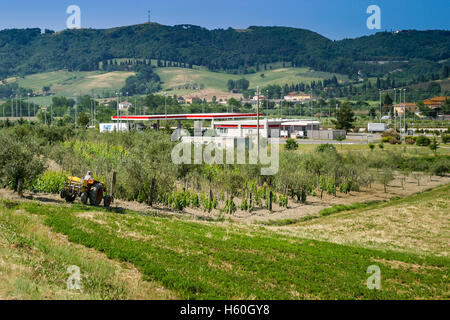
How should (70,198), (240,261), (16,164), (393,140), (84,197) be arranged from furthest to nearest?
(393,140), (70,198), (84,197), (16,164), (240,261)

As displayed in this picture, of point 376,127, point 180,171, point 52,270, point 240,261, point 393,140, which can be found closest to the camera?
point 52,270

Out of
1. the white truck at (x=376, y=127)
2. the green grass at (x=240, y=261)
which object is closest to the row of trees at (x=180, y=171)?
the green grass at (x=240, y=261)

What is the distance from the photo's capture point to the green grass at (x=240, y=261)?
485 inches

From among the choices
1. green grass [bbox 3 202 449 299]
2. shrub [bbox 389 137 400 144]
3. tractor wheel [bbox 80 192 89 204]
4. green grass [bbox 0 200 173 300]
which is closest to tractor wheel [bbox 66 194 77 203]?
tractor wheel [bbox 80 192 89 204]

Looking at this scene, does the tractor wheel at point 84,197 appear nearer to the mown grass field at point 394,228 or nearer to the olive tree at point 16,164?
the olive tree at point 16,164

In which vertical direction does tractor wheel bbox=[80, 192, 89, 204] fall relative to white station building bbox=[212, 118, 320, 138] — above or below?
below

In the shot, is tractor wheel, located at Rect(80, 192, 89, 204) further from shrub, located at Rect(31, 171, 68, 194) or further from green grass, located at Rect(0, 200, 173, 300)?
green grass, located at Rect(0, 200, 173, 300)

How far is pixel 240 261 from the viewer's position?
14727mm

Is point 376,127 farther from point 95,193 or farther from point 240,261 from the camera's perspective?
point 240,261

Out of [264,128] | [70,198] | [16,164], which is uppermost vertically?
[264,128]

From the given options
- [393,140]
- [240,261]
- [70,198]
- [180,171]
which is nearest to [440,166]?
[393,140]

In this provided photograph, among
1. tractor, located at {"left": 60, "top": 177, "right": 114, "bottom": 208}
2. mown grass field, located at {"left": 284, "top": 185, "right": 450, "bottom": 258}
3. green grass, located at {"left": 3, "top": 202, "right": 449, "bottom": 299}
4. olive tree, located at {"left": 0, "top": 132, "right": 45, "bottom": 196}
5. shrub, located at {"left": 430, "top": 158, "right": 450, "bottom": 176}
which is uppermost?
olive tree, located at {"left": 0, "top": 132, "right": 45, "bottom": 196}

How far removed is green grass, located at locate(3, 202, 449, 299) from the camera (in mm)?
12328

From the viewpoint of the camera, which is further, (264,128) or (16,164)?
(264,128)
